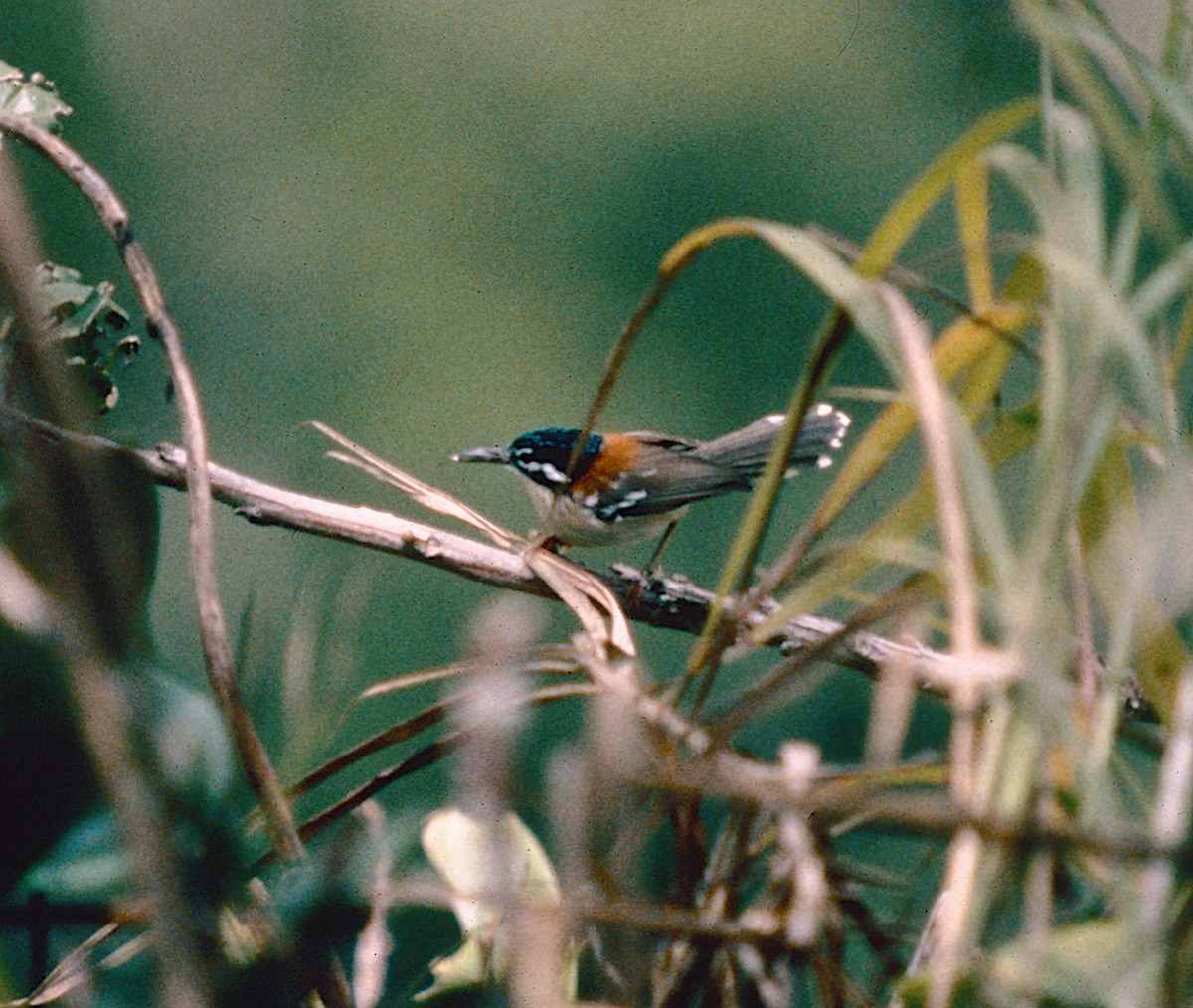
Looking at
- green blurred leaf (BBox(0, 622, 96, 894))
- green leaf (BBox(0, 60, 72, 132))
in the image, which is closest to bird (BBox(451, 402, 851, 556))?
green leaf (BBox(0, 60, 72, 132))

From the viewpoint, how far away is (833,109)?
201cm

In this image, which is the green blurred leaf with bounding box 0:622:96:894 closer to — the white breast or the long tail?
the white breast

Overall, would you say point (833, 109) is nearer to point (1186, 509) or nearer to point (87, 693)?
point (1186, 509)

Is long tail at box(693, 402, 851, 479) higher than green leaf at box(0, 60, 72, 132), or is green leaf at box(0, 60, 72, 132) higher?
green leaf at box(0, 60, 72, 132)

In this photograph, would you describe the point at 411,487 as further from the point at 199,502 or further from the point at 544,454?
the point at 544,454

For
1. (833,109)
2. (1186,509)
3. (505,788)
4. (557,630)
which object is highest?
(833,109)

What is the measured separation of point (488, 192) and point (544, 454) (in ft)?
2.21

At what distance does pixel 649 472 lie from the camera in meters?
1.60

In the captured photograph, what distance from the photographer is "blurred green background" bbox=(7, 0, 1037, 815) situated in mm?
1904

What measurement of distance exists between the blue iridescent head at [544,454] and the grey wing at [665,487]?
62 millimetres

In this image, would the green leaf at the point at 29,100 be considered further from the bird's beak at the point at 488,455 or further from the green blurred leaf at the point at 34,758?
the bird's beak at the point at 488,455

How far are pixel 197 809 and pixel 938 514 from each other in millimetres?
274

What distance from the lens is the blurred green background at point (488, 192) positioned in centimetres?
190

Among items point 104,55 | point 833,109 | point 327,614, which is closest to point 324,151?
point 104,55
